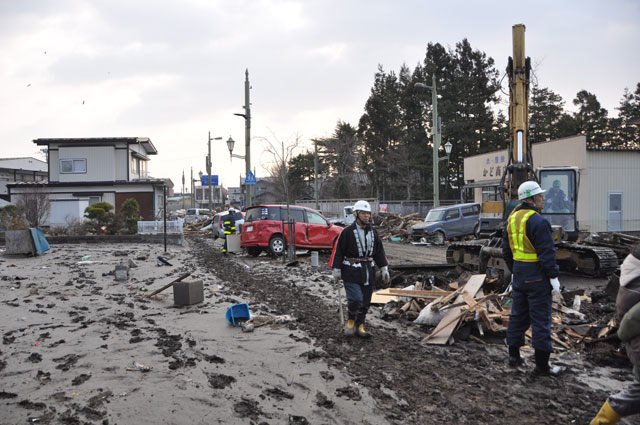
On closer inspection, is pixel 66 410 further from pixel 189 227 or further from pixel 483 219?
pixel 189 227

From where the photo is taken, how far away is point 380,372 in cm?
516

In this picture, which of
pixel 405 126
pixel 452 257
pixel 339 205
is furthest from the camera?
pixel 405 126

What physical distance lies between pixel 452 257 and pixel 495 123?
1502 inches

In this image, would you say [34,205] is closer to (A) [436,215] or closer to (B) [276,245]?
(B) [276,245]

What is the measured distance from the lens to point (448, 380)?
496 centimetres

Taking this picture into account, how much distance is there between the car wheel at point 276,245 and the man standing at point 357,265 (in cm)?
973

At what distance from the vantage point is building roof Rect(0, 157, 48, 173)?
159ft

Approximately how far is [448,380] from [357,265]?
2.10 meters

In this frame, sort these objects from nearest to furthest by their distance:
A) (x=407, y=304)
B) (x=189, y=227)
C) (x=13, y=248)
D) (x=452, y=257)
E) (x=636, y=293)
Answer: (x=636, y=293), (x=407, y=304), (x=452, y=257), (x=13, y=248), (x=189, y=227)

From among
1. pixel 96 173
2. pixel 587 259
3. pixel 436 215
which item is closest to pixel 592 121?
pixel 436 215

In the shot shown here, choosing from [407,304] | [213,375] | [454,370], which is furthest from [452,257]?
[213,375]

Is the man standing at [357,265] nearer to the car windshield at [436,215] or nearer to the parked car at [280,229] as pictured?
the parked car at [280,229]

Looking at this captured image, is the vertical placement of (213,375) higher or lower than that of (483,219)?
lower

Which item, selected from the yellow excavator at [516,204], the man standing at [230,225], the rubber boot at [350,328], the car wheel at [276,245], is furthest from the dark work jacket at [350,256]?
the man standing at [230,225]
